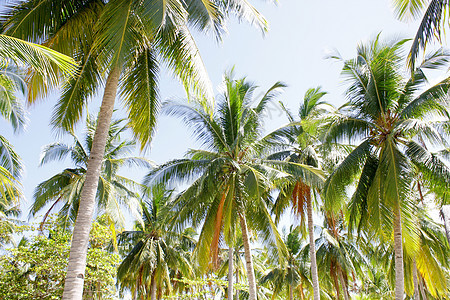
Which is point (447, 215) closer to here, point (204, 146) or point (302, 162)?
point (302, 162)

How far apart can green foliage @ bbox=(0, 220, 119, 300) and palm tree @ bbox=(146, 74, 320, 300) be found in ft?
9.75

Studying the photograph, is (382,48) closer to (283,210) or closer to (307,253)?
(283,210)

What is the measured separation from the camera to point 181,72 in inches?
314

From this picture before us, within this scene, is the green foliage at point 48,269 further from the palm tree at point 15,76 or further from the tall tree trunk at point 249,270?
the tall tree trunk at point 249,270

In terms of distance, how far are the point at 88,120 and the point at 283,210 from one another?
345 inches

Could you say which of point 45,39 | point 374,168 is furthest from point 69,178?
point 374,168

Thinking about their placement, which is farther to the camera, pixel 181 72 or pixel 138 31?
pixel 181 72

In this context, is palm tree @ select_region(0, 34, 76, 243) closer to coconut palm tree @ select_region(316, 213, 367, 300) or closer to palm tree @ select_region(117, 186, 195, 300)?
palm tree @ select_region(117, 186, 195, 300)

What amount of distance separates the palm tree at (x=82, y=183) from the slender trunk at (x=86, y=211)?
7594 millimetres

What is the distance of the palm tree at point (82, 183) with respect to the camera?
13891 millimetres

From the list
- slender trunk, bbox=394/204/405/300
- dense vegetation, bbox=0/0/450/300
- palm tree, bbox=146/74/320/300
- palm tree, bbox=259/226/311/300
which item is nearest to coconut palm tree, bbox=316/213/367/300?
palm tree, bbox=259/226/311/300

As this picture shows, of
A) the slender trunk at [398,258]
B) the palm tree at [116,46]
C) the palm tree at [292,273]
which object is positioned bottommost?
the slender trunk at [398,258]

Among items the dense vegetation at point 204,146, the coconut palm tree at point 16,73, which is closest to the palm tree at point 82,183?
the dense vegetation at point 204,146

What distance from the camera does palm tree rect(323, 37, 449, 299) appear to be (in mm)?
9671
